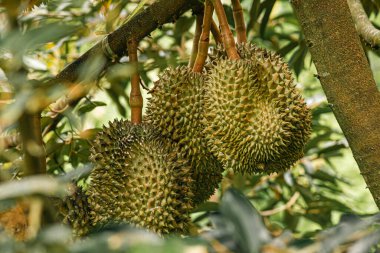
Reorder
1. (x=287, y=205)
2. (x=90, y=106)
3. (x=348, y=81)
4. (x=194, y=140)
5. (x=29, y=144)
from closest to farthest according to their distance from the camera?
1. (x=29, y=144)
2. (x=348, y=81)
3. (x=194, y=140)
4. (x=90, y=106)
5. (x=287, y=205)

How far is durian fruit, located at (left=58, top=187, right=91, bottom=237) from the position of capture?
940 mm

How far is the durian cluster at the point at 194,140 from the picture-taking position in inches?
37.9

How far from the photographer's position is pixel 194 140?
1.06 meters

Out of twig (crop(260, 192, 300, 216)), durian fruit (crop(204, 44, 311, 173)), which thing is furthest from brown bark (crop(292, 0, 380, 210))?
twig (crop(260, 192, 300, 216))

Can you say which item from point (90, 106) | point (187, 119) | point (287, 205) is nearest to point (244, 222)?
point (187, 119)

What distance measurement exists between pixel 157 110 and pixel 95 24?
54 centimetres

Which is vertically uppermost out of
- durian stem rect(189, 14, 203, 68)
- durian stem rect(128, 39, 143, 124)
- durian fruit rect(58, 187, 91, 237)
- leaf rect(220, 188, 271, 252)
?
durian stem rect(189, 14, 203, 68)

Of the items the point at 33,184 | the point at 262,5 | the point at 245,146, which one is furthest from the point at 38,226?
the point at 262,5

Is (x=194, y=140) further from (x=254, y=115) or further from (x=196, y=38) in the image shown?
(x=196, y=38)

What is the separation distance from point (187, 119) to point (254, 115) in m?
0.13

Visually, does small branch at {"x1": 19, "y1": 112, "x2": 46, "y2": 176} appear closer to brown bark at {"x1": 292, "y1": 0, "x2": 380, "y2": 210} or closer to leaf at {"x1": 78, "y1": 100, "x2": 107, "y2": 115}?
brown bark at {"x1": 292, "y1": 0, "x2": 380, "y2": 210}

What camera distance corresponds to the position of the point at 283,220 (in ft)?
5.82

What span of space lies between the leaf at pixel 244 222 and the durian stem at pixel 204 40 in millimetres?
622

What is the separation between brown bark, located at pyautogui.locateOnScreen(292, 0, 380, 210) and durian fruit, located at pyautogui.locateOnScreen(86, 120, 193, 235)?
265mm
